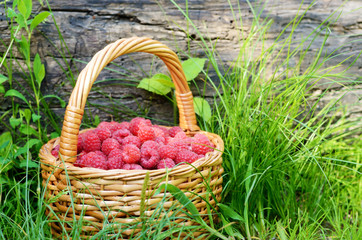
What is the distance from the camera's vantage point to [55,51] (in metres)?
1.72

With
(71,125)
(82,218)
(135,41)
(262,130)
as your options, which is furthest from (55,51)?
(262,130)

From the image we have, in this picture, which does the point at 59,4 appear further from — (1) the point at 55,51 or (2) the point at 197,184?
(2) the point at 197,184

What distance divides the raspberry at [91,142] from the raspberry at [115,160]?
3.4 inches

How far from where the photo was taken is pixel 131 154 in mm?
1215

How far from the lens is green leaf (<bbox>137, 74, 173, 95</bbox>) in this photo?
5.63ft

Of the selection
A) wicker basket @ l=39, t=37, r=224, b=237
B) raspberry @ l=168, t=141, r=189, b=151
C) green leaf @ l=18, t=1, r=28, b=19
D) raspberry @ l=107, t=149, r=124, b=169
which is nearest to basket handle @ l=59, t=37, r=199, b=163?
wicker basket @ l=39, t=37, r=224, b=237

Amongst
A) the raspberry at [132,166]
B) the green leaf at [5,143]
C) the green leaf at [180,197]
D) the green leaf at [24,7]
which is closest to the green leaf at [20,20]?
the green leaf at [24,7]

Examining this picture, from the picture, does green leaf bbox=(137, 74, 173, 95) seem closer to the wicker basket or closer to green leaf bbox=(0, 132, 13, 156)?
the wicker basket

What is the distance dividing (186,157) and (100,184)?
309 millimetres

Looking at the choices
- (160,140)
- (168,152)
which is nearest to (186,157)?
(168,152)

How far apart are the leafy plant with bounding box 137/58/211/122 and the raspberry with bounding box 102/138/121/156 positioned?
477mm

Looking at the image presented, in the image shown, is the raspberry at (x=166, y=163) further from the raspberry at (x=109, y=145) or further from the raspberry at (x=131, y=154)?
the raspberry at (x=109, y=145)

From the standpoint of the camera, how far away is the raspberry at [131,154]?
122 cm

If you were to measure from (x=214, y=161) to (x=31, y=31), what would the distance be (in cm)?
98
